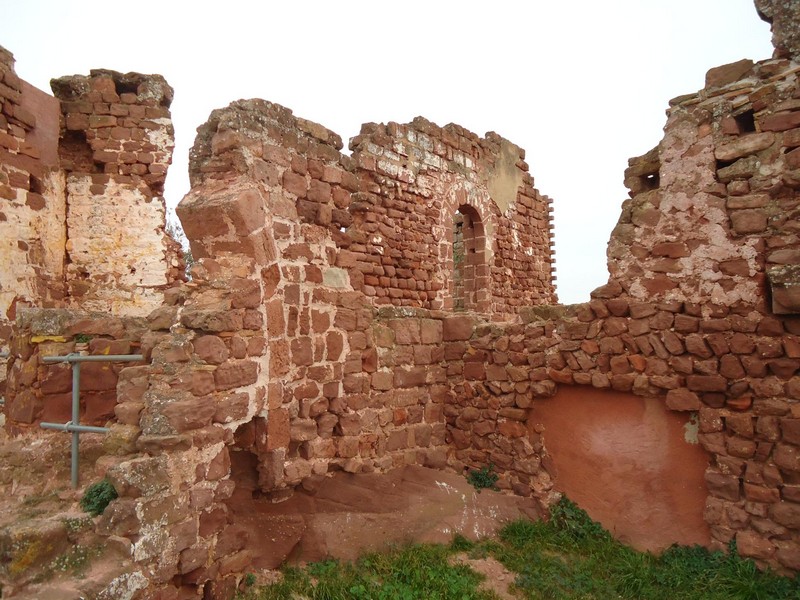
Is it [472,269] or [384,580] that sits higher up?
[472,269]

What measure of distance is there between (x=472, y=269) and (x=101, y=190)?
5760mm

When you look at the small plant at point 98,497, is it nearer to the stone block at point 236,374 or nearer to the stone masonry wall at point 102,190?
the stone block at point 236,374

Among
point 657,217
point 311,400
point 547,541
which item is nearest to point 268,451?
point 311,400

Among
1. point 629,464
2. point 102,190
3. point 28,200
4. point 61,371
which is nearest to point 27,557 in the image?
point 61,371

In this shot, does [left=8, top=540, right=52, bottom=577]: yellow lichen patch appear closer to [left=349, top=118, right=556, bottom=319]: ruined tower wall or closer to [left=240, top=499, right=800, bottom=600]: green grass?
[left=240, top=499, right=800, bottom=600]: green grass

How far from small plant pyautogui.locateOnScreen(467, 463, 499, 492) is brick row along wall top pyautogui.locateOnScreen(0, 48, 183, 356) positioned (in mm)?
4782

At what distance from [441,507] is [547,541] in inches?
36.8

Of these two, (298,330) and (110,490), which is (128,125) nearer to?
(298,330)

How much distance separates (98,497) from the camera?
10.5 feet

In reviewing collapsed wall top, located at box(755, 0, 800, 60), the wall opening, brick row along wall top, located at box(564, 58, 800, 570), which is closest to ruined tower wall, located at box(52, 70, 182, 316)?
the wall opening

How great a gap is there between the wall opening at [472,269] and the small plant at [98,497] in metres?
6.83

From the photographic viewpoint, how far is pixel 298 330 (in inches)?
173

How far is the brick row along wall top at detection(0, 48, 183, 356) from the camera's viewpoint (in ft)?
23.4

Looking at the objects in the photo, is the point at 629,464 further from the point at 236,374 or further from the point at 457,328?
the point at 236,374
